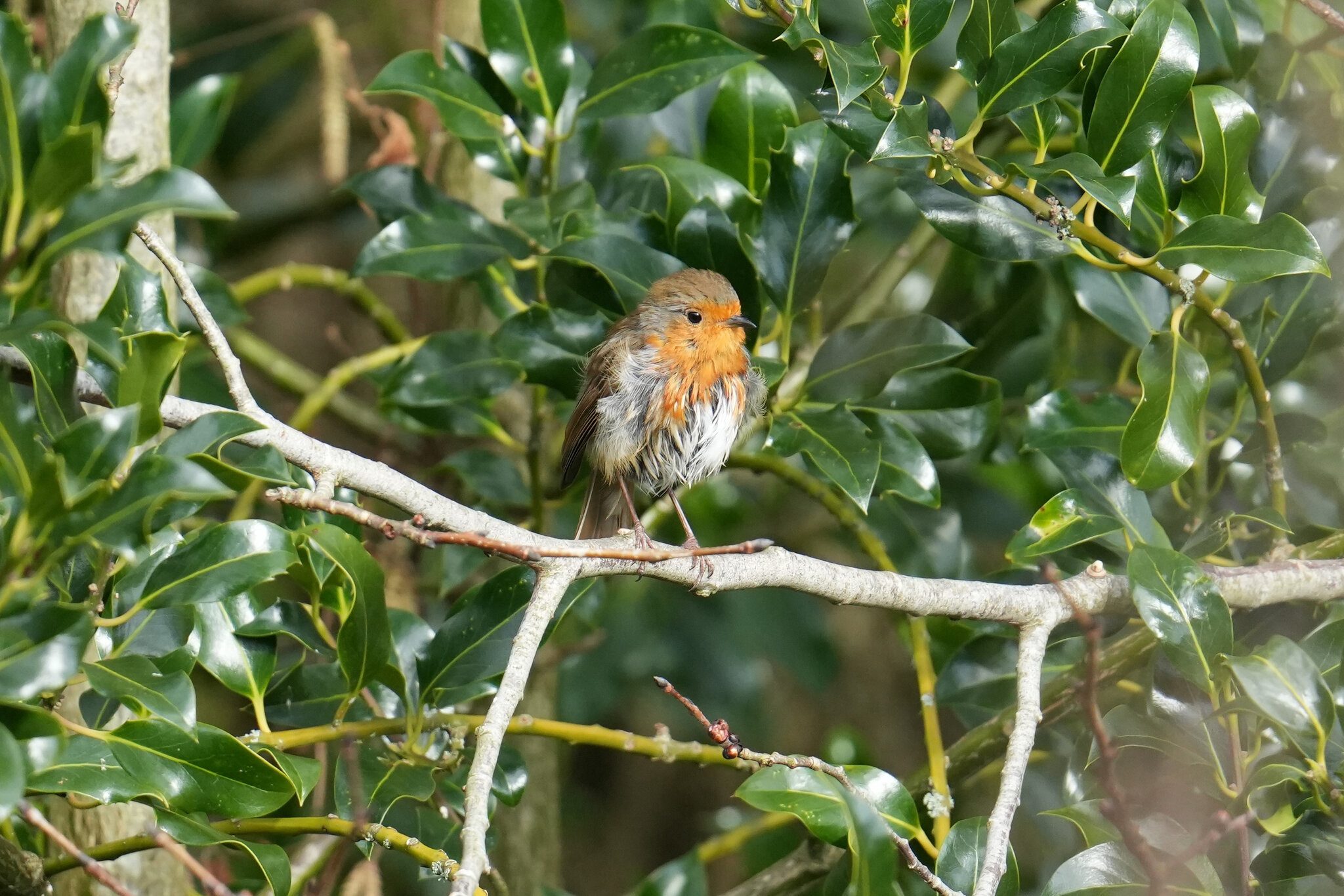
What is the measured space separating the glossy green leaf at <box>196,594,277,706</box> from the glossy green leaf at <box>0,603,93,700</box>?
77cm

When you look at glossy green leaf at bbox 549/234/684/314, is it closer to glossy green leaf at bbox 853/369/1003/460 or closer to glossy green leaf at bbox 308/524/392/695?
glossy green leaf at bbox 853/369/1003/460

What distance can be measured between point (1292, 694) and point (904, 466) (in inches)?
36.0

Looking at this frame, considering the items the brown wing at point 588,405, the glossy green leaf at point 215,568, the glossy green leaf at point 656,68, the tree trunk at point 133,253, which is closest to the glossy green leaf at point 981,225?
the glossy green leaf at point 656,68

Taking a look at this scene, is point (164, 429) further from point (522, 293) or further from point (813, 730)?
point (813, 730)

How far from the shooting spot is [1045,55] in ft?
7.02

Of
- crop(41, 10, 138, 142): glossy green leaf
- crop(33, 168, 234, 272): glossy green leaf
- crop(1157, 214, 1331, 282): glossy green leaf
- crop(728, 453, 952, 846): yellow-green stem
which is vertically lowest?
crop(728, 453, 952, 846): yellow-green stem

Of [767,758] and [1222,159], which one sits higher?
[1222,159]

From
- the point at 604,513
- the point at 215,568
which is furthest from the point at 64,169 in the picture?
the point at 604,513

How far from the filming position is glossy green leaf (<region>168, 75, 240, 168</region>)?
334 cm

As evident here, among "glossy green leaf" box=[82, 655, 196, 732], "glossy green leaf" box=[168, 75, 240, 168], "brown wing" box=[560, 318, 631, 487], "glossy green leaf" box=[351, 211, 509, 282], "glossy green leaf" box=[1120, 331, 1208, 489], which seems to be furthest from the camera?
"glossy green leaf" box=[168, 75, 240, 168]

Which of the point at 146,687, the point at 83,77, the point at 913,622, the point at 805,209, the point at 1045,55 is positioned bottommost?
the point at 913,622

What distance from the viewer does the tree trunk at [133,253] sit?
8.16ft

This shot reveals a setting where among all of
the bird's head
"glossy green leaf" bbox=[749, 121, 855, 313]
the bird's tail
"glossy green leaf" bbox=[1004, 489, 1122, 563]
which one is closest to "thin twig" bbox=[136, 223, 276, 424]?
the bird's head

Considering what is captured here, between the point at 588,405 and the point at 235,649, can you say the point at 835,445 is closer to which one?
the point at 588,405
